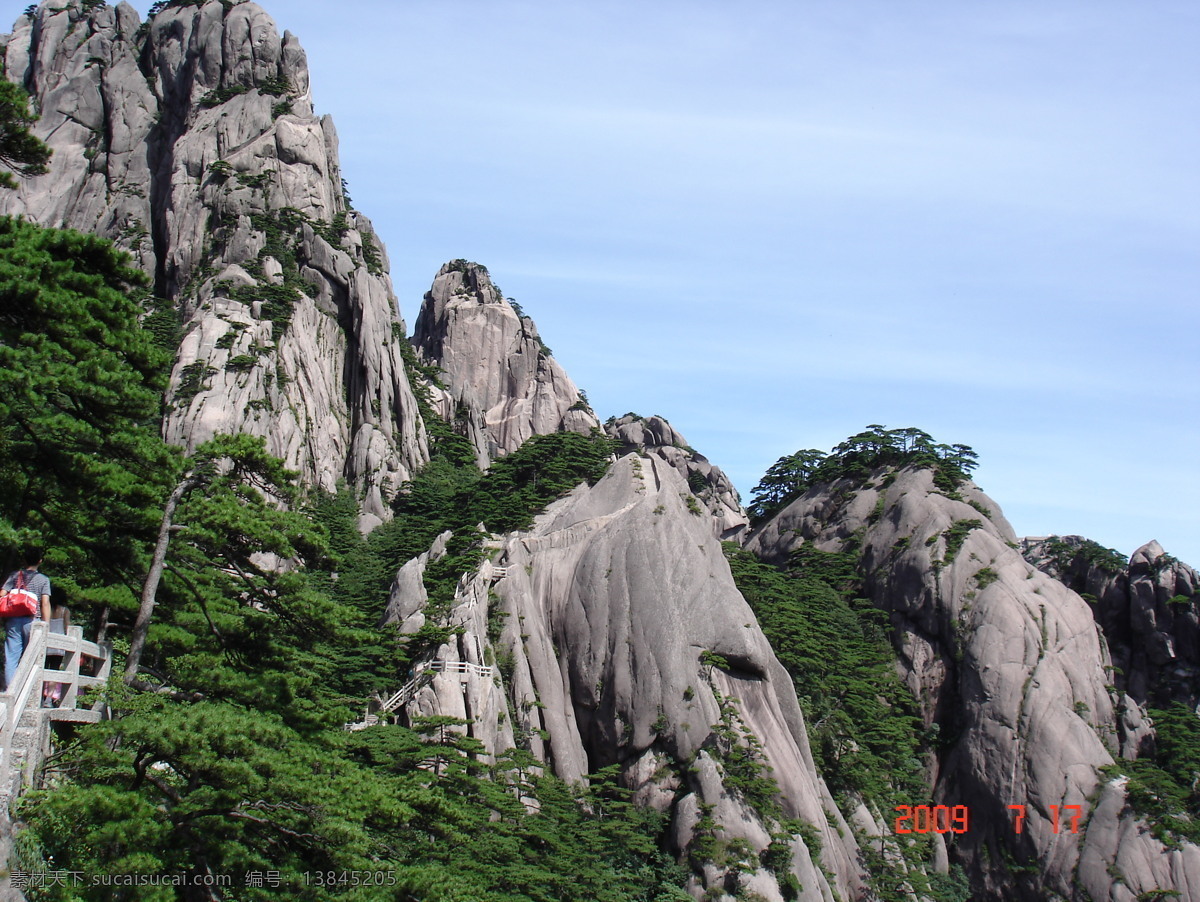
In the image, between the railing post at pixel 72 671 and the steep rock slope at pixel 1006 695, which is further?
the steep rock slope at pixel 1006 695

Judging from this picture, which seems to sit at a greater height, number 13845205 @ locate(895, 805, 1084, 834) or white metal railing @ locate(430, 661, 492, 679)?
white metal railing @ locate(430, 661, 492, 679)

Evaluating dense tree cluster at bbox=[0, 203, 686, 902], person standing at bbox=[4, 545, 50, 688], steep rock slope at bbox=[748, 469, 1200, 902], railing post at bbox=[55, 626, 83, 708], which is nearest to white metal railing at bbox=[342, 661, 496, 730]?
dense tree cluster at bbox=[0, 203, 686, 902]

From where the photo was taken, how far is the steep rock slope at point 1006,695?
3762 centimetres

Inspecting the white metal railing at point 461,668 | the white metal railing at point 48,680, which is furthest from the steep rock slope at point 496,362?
the white metal railing at point 48,680

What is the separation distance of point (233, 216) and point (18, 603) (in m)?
51.2

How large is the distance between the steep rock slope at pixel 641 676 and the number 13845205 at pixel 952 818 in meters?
6.23

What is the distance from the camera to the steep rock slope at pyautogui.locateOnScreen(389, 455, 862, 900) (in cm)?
2858

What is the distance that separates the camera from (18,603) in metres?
11.2

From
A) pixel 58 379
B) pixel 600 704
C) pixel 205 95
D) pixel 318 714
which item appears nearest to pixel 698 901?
pixel 600 704

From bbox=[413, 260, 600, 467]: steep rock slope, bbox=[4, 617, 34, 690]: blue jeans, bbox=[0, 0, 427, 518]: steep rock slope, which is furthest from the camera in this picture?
bbox=[413, 260, 600, 467]: steep rock slope

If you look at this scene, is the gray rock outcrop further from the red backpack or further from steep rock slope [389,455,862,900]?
the red backpack

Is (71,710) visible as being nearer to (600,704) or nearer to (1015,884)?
(600,704)

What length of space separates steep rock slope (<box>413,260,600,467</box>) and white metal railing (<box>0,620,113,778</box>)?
64199 millimetres

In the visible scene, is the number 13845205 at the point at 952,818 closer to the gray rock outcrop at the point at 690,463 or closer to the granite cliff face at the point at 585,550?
the granite cliff face at the point at 585,550
